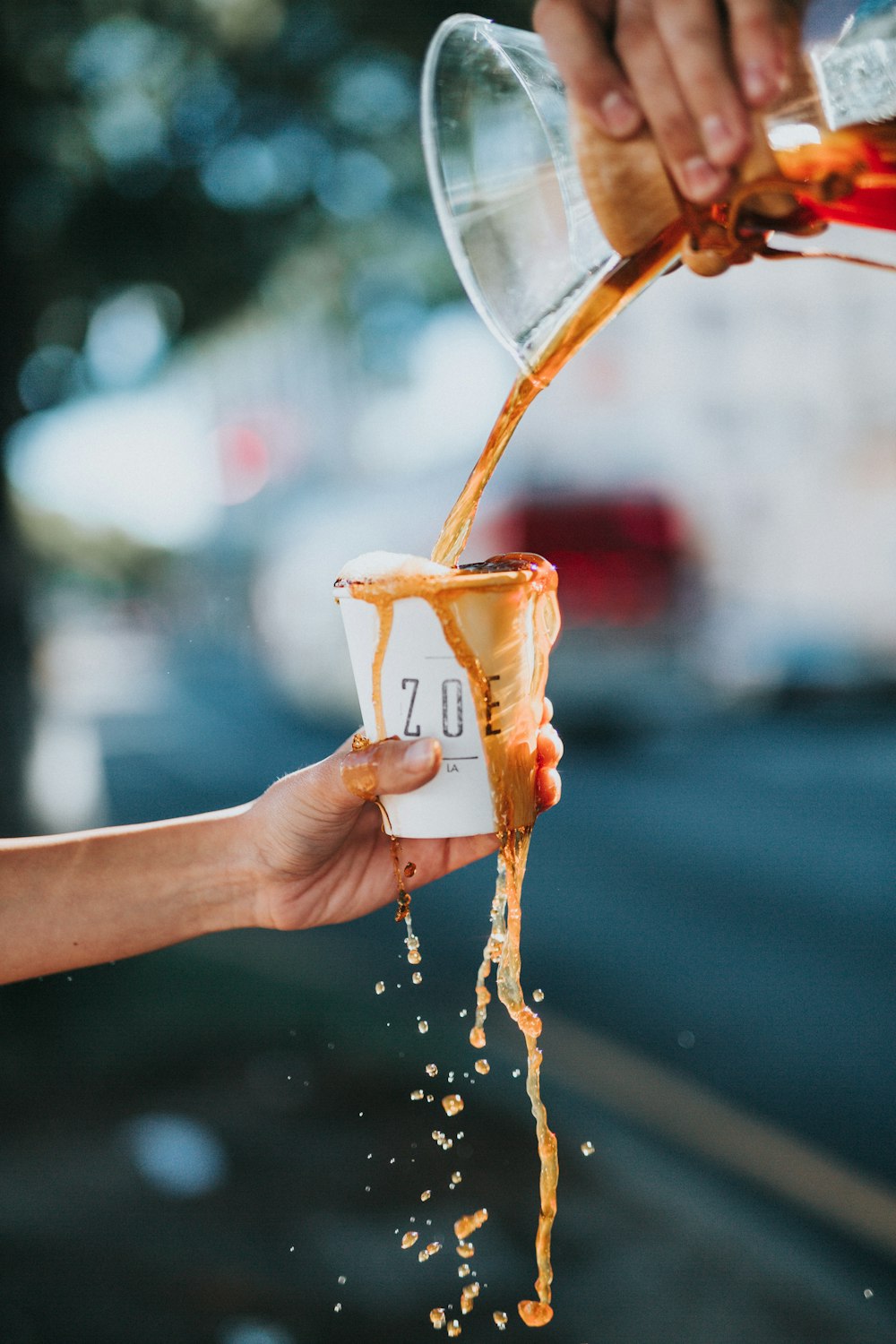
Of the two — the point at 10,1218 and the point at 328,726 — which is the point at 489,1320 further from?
the point at 328,726

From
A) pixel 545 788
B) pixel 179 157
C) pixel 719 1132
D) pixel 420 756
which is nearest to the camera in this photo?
pixel 420 756

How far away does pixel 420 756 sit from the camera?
5.90 feet

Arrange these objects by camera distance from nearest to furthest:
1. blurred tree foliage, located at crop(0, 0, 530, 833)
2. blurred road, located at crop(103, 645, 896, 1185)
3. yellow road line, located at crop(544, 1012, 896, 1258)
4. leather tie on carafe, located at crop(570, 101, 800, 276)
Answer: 1. leather tie on carafe, located at crop(570, 101, 800, 276)
2. yellow road line, located at crop(544, 1012, 896, 1258)
3. blurred road, located at crop(103, 645, 896, 1185)
4. blurred tree foliage, located at crop(0, 0, 530, 833)

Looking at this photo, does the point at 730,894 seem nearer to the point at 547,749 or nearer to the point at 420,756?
the point at 547,749

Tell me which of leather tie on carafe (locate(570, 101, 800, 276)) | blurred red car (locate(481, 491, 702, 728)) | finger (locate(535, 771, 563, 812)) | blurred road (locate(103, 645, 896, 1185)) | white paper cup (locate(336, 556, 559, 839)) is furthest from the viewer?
blurred red car (locate(481, 491, 702, 728))

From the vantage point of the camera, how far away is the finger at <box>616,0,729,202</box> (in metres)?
1.34

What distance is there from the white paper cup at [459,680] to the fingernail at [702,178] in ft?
1.93

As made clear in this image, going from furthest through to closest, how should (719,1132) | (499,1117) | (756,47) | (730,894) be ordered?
(730,894) < (499,1117) < (719,1132) < (756,47)

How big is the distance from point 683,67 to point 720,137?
0.08 meters

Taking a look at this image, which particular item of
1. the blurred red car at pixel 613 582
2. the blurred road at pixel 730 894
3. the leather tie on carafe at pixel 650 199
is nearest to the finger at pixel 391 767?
the leather tie on carafe at pixel 650 199

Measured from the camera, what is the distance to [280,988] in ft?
15.9

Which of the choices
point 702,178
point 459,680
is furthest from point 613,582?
point 702,178

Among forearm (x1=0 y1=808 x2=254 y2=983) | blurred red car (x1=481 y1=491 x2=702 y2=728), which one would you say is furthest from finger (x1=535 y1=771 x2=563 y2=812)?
blurred red car (x1=481 y1=491 x2=702 y2=728)

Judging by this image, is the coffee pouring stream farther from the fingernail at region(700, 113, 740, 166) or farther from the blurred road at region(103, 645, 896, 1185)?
the blurred road at region(103, 645, 896, 1185)
